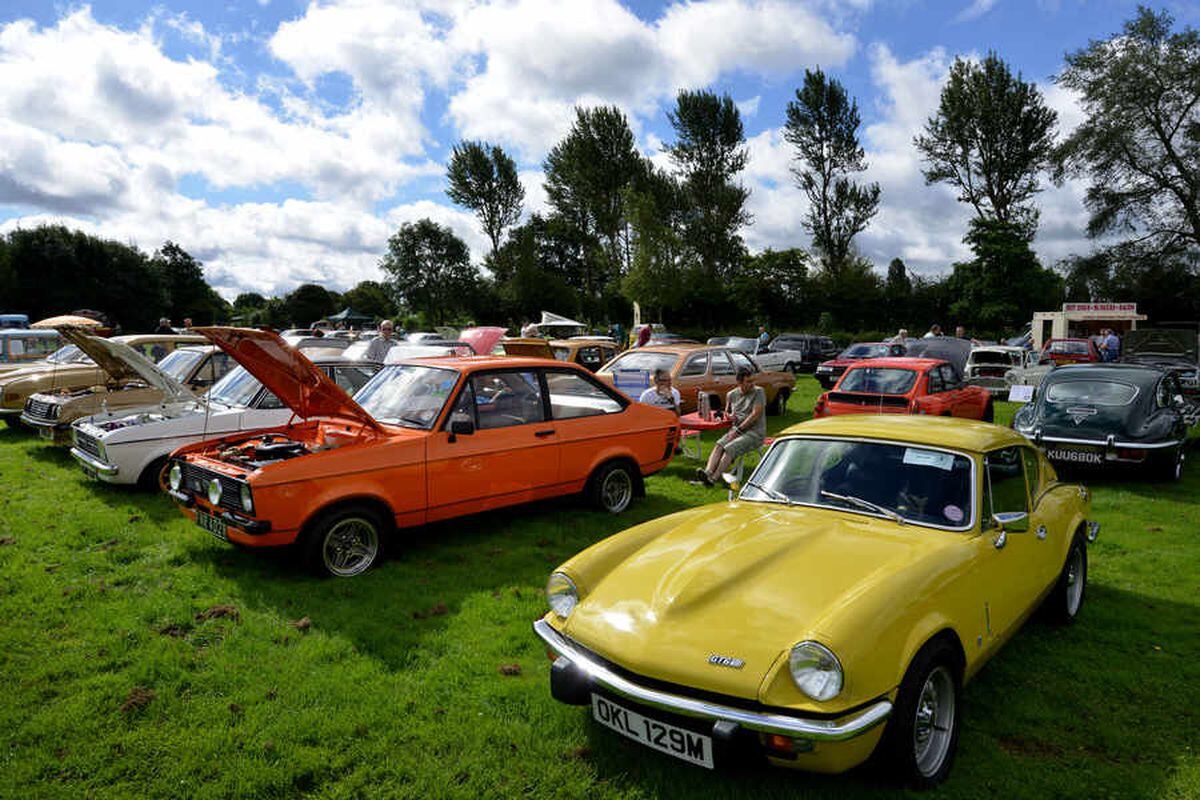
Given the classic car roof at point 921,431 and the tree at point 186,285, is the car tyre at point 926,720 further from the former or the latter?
the tree at point 186,285

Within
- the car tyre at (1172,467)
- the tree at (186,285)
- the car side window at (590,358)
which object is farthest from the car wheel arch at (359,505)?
the tree at (186,285)

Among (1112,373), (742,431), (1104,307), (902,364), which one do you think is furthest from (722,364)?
(1104,307)

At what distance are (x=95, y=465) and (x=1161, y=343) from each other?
22064 millimetres

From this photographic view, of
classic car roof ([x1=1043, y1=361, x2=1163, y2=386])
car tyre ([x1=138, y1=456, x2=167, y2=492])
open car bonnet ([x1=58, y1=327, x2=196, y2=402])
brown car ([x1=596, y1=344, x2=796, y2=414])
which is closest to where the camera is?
open car bonnet ([x1=58, y1=327, x2=196, y2=402])

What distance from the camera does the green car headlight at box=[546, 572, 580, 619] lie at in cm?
356

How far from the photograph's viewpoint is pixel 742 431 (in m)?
8.67

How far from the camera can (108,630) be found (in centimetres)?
471

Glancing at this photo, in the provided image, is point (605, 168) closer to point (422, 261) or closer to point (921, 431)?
point (422, 261)

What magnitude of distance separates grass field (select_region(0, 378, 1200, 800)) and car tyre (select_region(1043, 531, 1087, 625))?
0.36 ft

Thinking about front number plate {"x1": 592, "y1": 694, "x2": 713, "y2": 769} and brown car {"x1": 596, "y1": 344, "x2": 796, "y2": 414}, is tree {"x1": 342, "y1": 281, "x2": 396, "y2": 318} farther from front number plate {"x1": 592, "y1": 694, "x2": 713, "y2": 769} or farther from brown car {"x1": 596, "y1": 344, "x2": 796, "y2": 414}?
front number plate {"x1": 592, "y1": 694, "x2": 713, "y2": 769}

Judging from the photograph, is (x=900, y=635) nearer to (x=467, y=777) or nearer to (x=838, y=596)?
(x=838, y=596)

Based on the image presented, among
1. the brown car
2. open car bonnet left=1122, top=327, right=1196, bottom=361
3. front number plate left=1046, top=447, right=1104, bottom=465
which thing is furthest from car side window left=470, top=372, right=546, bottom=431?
Answer: open car bonnet left=1122, top=327, right=1196, bottom=361

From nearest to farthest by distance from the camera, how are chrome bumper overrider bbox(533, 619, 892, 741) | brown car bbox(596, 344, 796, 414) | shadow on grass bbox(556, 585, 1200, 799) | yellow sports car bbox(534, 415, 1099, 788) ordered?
chrome bumper overrider bbox(533, 619, 892, 741) → yellow sports car bbox(534, 415, 1099, 788) → shadow on grass bbox(556, 585, 1200, 799) → brown car bbox(596, 344, 796, 414)

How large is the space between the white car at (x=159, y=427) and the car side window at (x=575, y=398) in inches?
137
